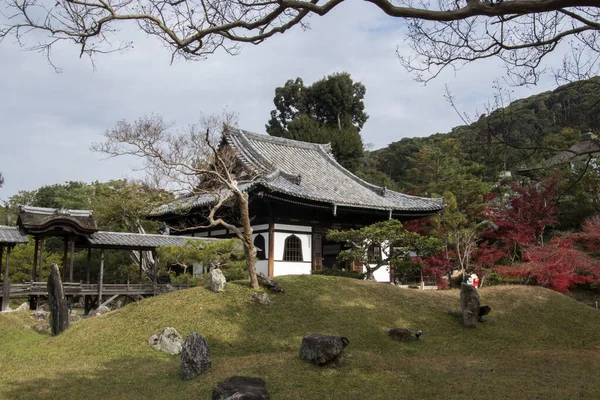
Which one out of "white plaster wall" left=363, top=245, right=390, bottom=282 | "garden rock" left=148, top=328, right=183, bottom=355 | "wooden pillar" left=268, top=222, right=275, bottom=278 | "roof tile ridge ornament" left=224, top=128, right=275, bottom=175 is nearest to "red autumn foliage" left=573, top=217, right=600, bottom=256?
"white plaster wall" left=363, top=245, right=390, bottom=282

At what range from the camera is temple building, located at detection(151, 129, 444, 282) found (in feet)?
61.6

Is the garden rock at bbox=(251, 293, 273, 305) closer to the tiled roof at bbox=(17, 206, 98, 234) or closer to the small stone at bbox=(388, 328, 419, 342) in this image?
the small stone at bbox=(388, 328, 419, 342)

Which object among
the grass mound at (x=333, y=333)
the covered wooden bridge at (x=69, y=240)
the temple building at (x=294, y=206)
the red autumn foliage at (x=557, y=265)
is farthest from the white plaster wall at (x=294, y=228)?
the red autumn foliage at (x=557, y=265)

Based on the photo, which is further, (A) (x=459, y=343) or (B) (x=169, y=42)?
(A) (x=459, y=343)

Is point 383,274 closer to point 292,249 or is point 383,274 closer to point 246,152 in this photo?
point 292,249

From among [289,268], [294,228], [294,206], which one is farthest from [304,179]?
[289,268]

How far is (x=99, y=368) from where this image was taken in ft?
29.6

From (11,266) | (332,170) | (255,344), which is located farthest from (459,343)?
(11,266)

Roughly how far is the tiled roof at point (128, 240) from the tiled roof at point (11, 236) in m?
2.10

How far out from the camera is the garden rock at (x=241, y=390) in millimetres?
6750

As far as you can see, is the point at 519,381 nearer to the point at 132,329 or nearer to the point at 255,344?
the point at 255,344

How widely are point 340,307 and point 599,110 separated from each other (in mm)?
7262

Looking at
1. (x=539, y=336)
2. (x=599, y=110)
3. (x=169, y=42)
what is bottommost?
(x=539, y=336)

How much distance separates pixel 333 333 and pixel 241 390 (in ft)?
14.8
